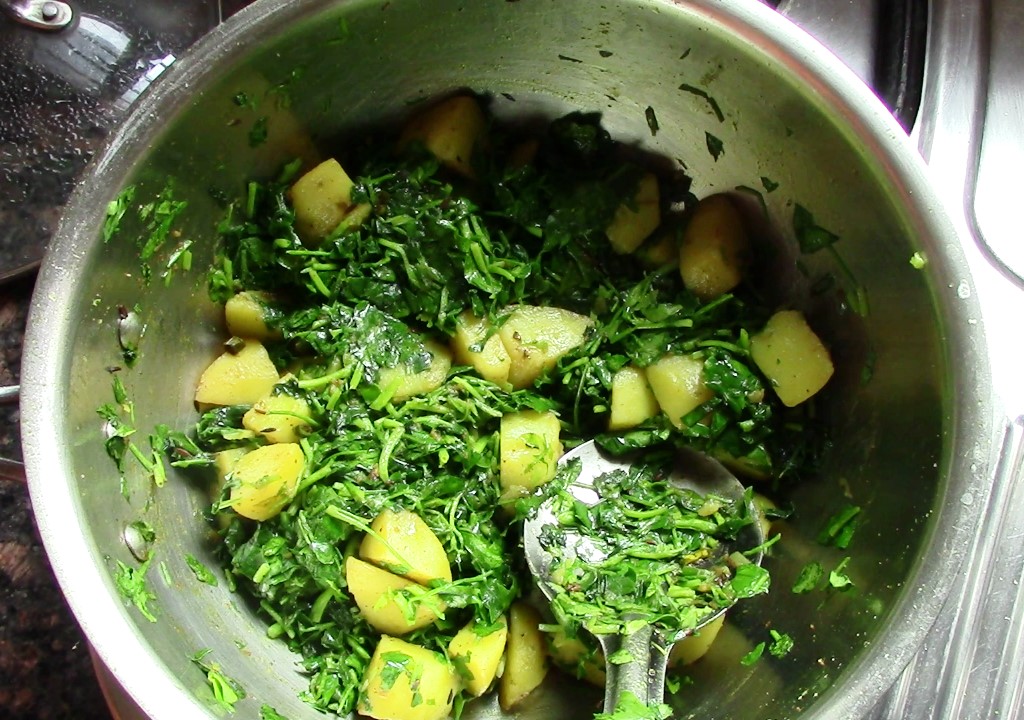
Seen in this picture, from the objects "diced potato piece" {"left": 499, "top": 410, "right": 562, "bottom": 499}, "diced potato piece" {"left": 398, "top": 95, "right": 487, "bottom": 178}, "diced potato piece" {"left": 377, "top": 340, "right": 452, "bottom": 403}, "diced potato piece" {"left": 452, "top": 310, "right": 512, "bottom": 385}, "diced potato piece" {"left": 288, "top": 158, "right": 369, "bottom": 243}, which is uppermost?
"diced potato piece" {"left": 398, "top": 95, "right": 487, "bottom": 178}

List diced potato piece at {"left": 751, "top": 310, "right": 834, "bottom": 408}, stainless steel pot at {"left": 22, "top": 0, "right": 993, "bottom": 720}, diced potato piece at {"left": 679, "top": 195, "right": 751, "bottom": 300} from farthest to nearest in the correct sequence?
diced potato piece at {"left": 679, "top": 195, "right": 751, "bottom": 300} < diced potato piece at {"left": 751, "top": 310, "right": 834, "bottom": 408} < stainless steel pot at {"left": 22, "top": 0, "right": 993, "bottom": 720}

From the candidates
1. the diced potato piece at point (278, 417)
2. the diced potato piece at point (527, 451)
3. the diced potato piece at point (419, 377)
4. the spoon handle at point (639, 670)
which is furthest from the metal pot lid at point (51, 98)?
the spoon handle at point (639, 670)

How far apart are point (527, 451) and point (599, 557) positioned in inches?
10.3

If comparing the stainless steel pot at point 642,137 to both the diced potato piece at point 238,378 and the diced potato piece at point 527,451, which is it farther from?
the diced potato piece at point 527,451

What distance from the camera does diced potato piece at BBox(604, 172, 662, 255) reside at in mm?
1811

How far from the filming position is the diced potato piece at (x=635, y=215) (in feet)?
5.94

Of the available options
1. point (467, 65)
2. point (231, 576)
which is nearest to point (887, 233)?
point (467, 65)

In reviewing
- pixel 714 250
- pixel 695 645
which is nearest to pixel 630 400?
pixel 714 250

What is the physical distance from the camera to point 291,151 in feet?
5.44

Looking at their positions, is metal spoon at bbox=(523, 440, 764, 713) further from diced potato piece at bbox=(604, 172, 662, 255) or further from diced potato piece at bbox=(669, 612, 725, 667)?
diced potato piece at bbox=(604, 172, 662, 255)

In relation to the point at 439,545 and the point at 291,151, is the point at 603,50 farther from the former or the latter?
the point at 439,545

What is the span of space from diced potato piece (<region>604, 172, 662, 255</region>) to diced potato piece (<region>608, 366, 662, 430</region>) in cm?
29

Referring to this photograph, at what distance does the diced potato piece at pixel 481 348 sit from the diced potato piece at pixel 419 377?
0.04 metres

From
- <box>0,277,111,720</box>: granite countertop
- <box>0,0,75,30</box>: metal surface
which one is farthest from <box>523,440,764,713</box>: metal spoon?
<box>0,0,75,30</box>: metal surface
